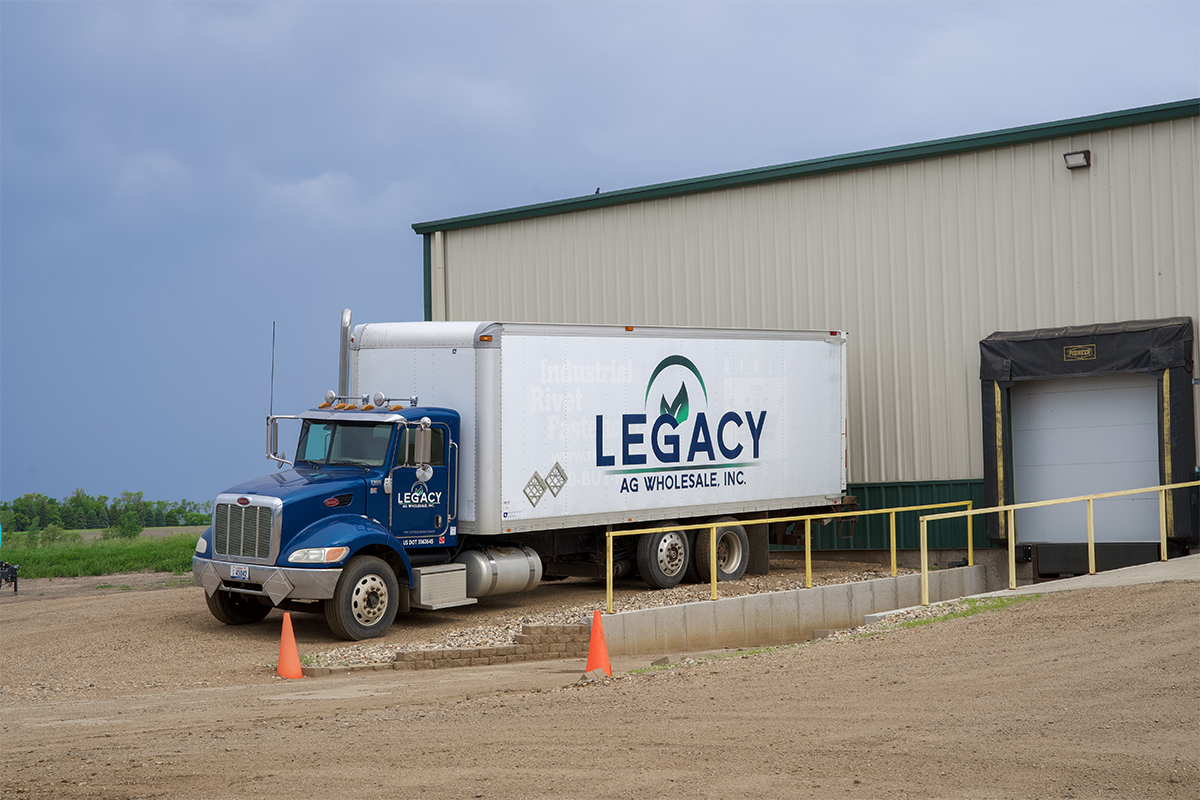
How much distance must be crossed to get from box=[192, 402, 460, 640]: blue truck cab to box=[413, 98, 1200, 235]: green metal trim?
31.1 ft

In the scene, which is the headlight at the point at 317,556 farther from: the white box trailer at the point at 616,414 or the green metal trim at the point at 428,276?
the green metal trim at the point at 428,276

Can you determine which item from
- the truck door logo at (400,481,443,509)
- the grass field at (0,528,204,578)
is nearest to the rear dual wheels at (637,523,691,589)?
the truck door logo at (400,481,443,509)

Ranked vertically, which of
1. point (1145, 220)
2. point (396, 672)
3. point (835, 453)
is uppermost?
point (1145, 220)

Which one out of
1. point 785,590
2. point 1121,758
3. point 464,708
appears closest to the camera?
point 1121,758

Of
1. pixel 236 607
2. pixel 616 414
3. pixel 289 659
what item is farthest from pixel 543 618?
pixel 236 607

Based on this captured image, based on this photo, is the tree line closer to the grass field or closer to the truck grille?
the grass field

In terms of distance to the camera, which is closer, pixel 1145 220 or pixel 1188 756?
pixel 1188 756

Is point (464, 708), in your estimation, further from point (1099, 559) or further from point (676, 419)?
point (1099, 559)

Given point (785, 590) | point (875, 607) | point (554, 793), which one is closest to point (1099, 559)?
point (875, 607)

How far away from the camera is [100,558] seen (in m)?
25.5

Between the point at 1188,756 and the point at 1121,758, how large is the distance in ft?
1.40

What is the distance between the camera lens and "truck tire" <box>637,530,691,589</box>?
16.7 meters

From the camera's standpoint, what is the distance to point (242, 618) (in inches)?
592

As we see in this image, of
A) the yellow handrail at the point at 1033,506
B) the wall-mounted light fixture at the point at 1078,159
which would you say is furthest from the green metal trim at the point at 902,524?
the wall-mounted light fixture at the point at 1078,159
